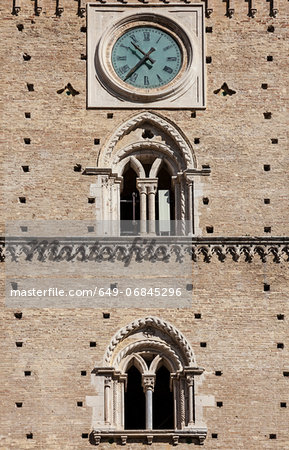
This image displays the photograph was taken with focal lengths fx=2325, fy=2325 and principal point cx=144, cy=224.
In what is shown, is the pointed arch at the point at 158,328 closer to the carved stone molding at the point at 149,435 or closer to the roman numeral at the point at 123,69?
the carved stone molding at the point at 149,435

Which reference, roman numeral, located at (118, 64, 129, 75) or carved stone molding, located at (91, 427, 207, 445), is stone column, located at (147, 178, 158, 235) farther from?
carved stone molding, located at (91, 427, 207, 445)

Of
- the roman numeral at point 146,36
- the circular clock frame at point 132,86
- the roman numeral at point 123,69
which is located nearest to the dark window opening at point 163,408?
the circular clock frame at point 132,86

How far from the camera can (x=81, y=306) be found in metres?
33.4

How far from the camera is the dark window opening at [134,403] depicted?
34312 mm

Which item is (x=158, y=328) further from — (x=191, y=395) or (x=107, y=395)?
(x=107, y=395)

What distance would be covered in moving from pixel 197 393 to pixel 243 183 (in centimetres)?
340

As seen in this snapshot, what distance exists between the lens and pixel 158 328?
3338 centimetres

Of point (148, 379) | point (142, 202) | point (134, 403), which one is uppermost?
point (142, 202)

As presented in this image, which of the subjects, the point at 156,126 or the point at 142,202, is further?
the point at 156,126

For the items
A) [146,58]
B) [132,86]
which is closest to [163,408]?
[132,86]

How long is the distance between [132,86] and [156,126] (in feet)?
2.38

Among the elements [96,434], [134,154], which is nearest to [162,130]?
[134,154]

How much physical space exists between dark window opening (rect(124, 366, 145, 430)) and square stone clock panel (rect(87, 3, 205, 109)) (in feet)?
13.4

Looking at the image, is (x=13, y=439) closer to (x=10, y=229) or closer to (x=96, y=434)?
(x=96, y=434)
